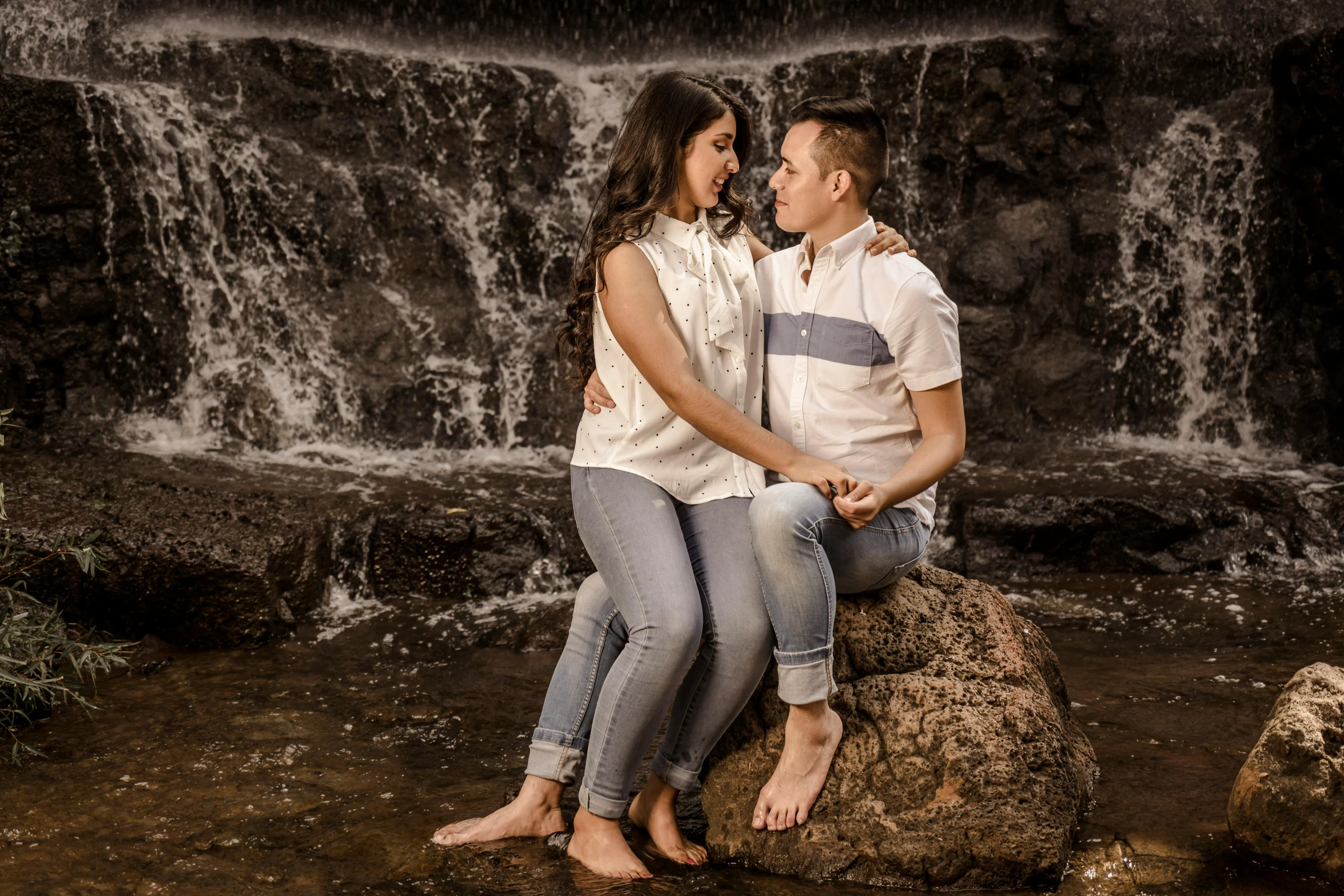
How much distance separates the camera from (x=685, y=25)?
11.5 m

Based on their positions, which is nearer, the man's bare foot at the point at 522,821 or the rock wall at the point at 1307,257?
the man's bare foot at the point at 522,821

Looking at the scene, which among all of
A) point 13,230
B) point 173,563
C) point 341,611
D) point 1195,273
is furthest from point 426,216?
point 1195,273

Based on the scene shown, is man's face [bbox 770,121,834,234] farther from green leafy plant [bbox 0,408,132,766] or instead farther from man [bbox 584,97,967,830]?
green leafy plant [bbox 0,408,132,766]

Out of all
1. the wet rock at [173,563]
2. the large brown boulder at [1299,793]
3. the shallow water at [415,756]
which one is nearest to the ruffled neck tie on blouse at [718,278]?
the shallow water at [415,756]

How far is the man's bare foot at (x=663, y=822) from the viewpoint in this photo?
3.08 metres

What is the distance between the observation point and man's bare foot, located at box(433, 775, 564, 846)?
10.3 feet

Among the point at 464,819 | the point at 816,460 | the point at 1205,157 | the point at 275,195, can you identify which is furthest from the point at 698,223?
the point at 1205,157

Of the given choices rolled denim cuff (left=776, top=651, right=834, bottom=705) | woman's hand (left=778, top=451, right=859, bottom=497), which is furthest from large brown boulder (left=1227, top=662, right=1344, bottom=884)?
woman's hand (left=778, top=451, right=859, bottom=497)

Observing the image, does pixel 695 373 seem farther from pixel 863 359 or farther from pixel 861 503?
pixel 861 503

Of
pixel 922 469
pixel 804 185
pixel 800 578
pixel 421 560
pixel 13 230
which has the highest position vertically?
pixel 804 185

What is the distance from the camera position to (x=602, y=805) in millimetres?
3023

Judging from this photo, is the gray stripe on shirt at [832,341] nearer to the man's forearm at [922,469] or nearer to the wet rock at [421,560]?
the man's forearm at [922,469]

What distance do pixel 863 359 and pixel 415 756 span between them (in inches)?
76.3

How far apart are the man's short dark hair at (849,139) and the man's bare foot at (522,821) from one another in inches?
68.4
